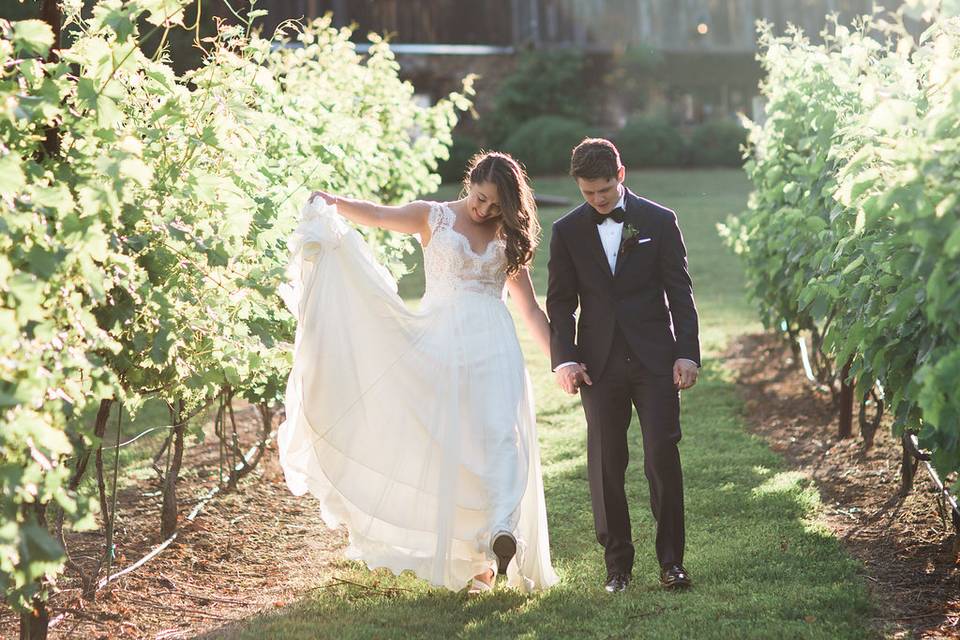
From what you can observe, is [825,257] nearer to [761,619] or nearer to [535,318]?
[535,318]

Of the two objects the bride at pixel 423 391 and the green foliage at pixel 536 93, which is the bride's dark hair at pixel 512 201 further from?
the green foliage at pixel 536 93

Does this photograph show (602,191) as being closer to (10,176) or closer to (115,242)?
(115,242)

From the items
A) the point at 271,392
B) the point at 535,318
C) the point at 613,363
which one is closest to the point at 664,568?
the point at 613,363

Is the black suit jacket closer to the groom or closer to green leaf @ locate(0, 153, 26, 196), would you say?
the groom

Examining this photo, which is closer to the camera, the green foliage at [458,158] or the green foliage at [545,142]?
the green foliage at [458,158]

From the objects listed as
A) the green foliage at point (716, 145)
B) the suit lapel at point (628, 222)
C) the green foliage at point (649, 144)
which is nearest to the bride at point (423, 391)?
the suit lapel at point (628, 222)

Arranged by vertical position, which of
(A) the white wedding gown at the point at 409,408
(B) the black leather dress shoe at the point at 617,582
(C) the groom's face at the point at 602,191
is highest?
(C) the groom's face at the point at 602,191

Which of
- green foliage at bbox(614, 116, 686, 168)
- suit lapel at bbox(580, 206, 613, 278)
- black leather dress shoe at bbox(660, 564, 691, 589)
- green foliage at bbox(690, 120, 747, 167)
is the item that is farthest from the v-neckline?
green foliage at bbox(690, 120, 747, 167)

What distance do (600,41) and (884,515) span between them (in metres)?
23.4

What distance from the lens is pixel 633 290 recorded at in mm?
4859

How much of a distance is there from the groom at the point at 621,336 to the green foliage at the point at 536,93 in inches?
830

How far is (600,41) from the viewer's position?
2816cm

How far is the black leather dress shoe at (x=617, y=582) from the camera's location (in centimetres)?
498

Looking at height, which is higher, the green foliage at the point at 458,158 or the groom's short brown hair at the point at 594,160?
the groom's short brown hair at the point at 594,160
